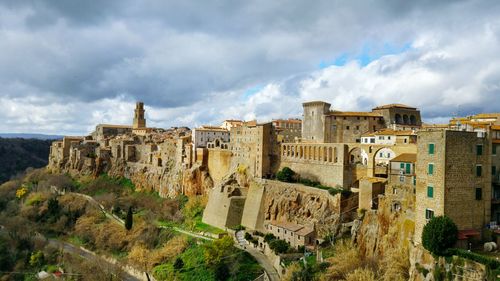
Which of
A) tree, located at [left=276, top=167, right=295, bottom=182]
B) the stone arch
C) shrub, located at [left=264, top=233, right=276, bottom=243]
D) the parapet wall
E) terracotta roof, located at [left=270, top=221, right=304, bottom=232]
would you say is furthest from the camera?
tree, located at [left=276, top=167, right=295, bottom=182]

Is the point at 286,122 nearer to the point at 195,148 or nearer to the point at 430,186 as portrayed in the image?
the point at 195,148

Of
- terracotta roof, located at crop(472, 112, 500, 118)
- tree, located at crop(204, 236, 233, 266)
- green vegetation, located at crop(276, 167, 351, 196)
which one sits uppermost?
terracotta roof, located at crop(472, 112, 500, 118)

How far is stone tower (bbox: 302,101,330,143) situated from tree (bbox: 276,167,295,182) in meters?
8.62

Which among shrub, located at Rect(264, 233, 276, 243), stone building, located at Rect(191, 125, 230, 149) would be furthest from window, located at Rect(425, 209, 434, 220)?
stone building, located at Rect(191, 125, 230, 149)

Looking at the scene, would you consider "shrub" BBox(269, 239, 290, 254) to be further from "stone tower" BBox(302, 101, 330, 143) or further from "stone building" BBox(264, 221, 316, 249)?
"stone tower" BBox(302, 101, 330, 143)

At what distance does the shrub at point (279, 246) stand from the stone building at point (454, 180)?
13.3m

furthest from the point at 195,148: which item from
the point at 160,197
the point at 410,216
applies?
the point at 410,216

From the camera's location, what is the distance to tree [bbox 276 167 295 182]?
151 ft

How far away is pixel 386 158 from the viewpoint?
134 feet

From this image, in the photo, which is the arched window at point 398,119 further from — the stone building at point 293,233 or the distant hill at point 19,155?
the distant hill at point 19,155

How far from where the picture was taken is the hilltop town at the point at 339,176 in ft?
83.9

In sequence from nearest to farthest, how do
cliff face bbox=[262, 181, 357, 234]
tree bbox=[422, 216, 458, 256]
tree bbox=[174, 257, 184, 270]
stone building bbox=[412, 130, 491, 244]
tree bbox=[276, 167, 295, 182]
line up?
tree bbox=[422, 216, 458, 256] → stone building bbox=[412, 130, 491, 244] → cliff face bbox=[262, 181, 357, 234] → tree bbox=[174, 257, 184, 270] → tree bbox=[276, 167, 295, 182]

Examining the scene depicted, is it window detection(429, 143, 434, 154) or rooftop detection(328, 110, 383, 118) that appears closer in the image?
window detection(429, 143, 434, 154)

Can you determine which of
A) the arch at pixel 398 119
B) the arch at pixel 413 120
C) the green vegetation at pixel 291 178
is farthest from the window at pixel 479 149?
the arch at pixel 413 120
